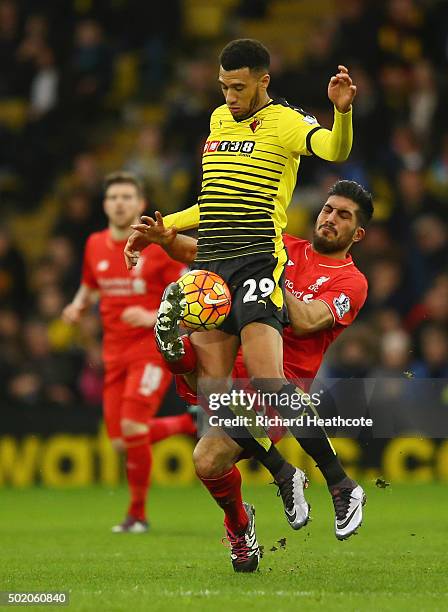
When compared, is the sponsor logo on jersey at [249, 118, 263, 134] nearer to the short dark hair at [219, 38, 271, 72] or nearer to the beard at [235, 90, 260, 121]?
the beard at [235, 90, 260, 121]

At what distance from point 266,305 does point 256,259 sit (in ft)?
0.80

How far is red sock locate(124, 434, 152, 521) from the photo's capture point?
10312 mm

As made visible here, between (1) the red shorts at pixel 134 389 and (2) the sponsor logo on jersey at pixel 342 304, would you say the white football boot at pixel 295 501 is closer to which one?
(2) the sponsor logo on jersey at pixel 342 304

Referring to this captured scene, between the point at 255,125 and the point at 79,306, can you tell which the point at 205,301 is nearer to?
the point at 255,125

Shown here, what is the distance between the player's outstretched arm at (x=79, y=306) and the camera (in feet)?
34.8

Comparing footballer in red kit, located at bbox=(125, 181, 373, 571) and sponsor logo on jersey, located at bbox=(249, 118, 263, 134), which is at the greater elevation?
sponsor logo on jersey, located at bbox=(249, 118, 263, 134)

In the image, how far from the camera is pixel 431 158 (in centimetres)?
1561

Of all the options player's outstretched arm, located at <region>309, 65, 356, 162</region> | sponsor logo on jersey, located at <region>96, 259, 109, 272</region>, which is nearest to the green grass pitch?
sponsor logo on jersey, located at <region>96, 259, 109, 272</region>

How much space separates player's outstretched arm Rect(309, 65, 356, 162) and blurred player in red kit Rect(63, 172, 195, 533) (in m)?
3.70

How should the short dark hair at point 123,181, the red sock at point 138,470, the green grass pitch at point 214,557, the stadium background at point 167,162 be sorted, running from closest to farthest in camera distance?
the green grass pitch at point 214,557 < the red sock at point 138,470 < the short dark hair at point 123,181 < the stadium background at point 167,162

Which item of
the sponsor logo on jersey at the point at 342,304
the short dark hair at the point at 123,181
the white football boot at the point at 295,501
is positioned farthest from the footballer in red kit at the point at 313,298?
the short dark hair at the point at 123,181

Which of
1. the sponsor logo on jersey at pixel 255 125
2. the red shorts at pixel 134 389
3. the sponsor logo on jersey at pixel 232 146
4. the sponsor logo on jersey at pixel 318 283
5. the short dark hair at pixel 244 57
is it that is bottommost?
the red shorts at pixel 134 389

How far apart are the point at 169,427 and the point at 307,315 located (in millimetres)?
3736

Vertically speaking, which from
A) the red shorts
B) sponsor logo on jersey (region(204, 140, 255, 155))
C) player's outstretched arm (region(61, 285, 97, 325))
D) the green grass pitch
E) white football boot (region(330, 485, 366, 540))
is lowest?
the green grass pitch
